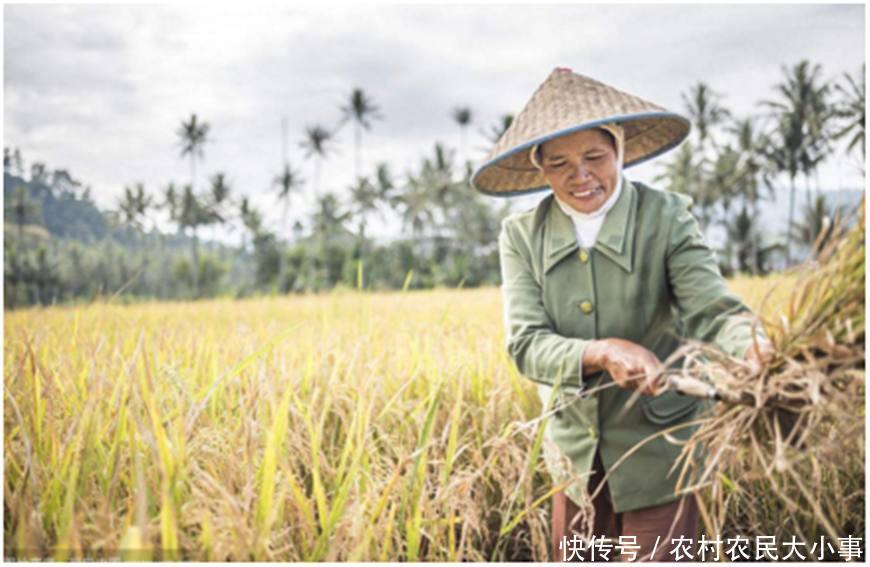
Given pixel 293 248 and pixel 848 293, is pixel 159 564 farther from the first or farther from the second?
pixel 293 248

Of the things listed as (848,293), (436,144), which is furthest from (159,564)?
(436,144)

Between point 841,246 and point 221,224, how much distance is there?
39441 mm

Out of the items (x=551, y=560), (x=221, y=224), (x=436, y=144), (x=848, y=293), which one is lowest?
(x=551, y=560)

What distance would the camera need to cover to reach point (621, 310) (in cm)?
133

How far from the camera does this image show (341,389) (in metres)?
1.68

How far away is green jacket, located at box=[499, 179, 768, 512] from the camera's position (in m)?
1.29

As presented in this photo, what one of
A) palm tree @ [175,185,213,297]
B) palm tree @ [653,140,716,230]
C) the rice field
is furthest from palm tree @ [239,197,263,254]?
the rice field

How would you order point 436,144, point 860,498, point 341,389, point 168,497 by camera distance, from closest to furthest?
point 168,497
point 860,498
point 341,389
point 436,144

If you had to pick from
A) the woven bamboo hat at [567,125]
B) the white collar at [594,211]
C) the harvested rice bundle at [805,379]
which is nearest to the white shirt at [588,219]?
the white collar at [594,211]

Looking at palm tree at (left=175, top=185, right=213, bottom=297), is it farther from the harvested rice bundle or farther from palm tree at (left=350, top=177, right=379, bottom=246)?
the harvested rice bundle

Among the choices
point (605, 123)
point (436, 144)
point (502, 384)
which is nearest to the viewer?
point (605, 123)

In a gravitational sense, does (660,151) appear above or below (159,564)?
above

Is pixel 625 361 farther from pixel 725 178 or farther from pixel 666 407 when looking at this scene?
pixel 725 178

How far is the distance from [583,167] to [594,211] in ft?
0.39
